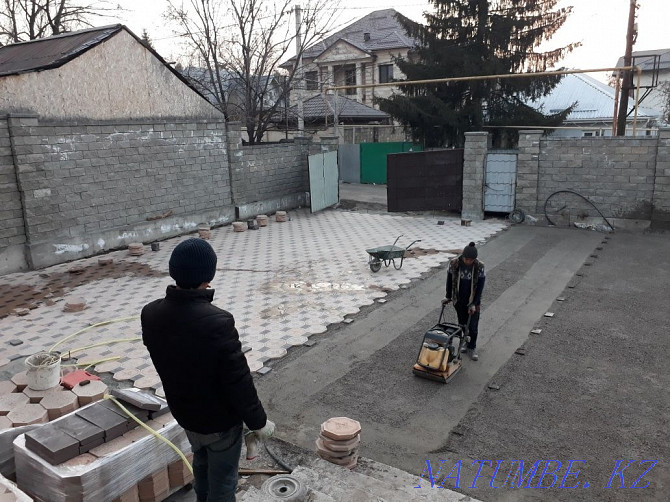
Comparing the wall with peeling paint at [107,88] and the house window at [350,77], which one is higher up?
the house window at [350,77]

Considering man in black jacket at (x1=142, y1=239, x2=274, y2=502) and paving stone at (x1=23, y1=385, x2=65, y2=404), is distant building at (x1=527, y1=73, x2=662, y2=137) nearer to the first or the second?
paving stone at (x1=23, y1=385, x2=65, y2=404)

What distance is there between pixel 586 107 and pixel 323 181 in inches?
716

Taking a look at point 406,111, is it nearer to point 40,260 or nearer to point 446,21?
point 446,21

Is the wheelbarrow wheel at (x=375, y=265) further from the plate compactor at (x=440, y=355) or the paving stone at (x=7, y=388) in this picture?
the paving stone at (x=7, y=388)

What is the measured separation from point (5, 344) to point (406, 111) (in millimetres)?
16259

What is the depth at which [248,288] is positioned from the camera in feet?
32.8

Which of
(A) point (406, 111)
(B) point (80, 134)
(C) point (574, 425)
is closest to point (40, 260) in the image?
(B) point (80, 134)

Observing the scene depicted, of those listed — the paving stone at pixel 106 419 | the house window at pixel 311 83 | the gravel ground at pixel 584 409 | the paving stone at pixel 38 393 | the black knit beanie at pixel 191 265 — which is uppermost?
the house window at pixel 311 83

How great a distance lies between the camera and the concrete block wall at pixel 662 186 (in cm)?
1348

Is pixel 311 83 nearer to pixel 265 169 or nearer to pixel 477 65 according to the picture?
pixel 477 65

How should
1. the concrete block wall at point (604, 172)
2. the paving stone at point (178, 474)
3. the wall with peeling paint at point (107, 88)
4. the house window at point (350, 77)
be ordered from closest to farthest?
the paving stone at point (178, 474) < the wall with peeling paint at point (107, 88) < the concrete block wall at point (604, 172) < the house window at point (350, 77)

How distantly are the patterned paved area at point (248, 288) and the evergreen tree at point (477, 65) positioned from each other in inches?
261

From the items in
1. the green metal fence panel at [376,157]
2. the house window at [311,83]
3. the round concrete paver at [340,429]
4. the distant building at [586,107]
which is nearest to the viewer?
the round concrete paver at [340,429]

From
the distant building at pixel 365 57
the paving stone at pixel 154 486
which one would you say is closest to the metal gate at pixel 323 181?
the paving stone at pixel 154 486
